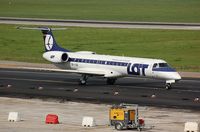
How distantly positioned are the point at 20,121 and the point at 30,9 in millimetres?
123277

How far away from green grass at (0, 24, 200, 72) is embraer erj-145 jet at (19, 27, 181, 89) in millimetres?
19714

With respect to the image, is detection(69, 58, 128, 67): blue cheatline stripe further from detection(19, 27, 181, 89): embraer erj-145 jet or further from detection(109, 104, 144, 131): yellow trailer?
detection(109, 104, 144, 131): yellow trailer

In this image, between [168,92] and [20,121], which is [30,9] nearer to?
[168,92]

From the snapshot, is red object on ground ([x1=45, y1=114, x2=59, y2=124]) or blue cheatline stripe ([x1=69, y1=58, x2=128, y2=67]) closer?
red object on ground ([x1=45, y1=114, x2=59, y2=124])

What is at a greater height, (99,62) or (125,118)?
(99,62)

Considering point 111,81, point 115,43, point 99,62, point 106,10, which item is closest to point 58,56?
point 99,62

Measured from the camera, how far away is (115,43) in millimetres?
104250

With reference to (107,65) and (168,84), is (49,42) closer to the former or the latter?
(107,65)

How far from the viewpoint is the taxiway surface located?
5703 centimetres

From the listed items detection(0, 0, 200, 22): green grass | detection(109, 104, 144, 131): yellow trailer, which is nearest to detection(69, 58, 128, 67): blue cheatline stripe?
detection(109, 104, 144, 131): yellow trailer

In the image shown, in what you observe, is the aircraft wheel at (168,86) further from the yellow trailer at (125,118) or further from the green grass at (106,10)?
the green grass at (106,10)

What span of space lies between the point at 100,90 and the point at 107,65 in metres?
3.44

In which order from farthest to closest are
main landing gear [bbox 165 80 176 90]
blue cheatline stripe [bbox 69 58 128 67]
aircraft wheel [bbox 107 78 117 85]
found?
aircraft wheel [bbox 107 78 117 85] → blue cheatline stripe [bbox 69 58 128 67] → main landing gear [bbox 165 80 176 90]

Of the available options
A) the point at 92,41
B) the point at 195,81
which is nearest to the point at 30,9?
the point at 92,41
